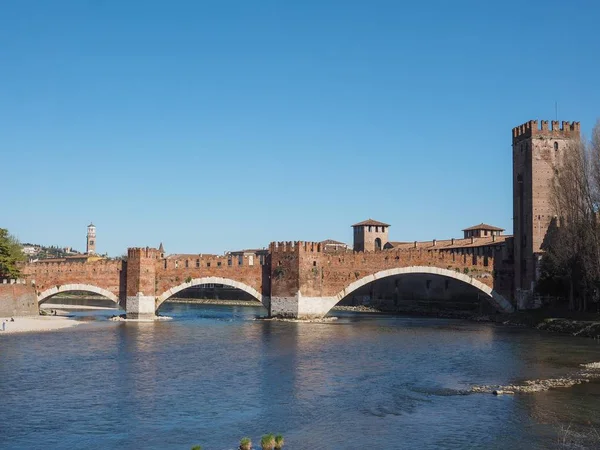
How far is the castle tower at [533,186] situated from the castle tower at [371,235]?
32.1 m

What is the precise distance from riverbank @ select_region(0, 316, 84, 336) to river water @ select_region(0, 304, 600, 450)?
2516mm

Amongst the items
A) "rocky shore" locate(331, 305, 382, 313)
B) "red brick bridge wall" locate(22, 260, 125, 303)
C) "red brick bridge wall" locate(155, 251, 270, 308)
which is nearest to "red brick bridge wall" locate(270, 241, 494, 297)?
"red brick bridge wall" locate(155, 251, 270, 308)

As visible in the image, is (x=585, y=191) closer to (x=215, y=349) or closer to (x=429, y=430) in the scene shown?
(x=215, y=349)

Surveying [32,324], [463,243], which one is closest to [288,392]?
[32,324]

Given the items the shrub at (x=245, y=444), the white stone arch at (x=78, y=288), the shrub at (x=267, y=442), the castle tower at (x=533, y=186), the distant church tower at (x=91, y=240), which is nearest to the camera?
the shrub at (x=245, y=444)

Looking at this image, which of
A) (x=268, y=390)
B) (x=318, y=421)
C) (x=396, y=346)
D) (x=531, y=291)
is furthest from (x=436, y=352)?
(x=531, y=291)

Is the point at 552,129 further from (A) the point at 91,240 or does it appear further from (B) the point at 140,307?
(A) the point at 91,240

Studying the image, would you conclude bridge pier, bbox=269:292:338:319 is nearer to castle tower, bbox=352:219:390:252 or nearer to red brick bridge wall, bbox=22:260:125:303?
red brick bridge wall, bbox=22:260:125:303

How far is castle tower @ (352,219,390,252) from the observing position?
255 feet

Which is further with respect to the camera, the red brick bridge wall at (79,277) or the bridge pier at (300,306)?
the red brick bridge wall at (79,277)

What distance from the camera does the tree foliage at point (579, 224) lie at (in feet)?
120

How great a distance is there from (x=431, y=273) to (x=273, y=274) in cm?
1008

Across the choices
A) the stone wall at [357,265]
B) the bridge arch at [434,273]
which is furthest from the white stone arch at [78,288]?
the bridge arch at [434,273]

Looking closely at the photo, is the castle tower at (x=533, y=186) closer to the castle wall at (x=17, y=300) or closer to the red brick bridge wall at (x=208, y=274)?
the red brick bridge wall at (x=208, y=274)
